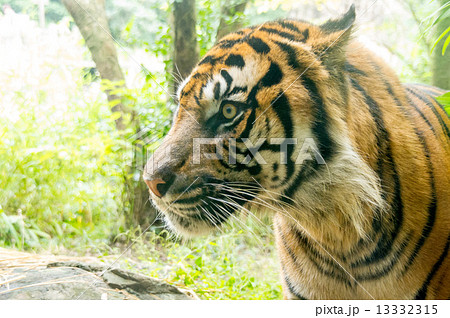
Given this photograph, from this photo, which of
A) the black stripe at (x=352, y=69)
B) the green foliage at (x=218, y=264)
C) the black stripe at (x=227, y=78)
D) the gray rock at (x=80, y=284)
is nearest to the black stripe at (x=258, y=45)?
the black stripe at (x=227, y=78)

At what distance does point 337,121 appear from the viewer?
99 cm

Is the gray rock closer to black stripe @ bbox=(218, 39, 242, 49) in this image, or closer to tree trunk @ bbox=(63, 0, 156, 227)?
tree trunk @ bbox=(63, 0, 156, 227)

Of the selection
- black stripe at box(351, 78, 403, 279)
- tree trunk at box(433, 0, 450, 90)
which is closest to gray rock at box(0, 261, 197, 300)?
black stripe at box(351, 78, 403, 279)

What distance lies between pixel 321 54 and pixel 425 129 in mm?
375

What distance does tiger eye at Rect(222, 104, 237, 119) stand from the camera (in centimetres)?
98

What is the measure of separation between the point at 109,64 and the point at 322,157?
0.88m

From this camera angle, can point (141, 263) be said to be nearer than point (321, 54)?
No

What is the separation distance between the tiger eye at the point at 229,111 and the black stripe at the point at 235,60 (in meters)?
0.11

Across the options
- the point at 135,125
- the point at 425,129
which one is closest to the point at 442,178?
the point at 425,129

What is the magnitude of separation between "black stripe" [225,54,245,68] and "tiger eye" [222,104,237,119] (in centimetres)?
11

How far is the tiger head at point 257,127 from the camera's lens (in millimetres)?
983

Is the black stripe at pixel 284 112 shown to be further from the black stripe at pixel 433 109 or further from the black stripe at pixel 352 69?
the black stripe at pixel 433 109
